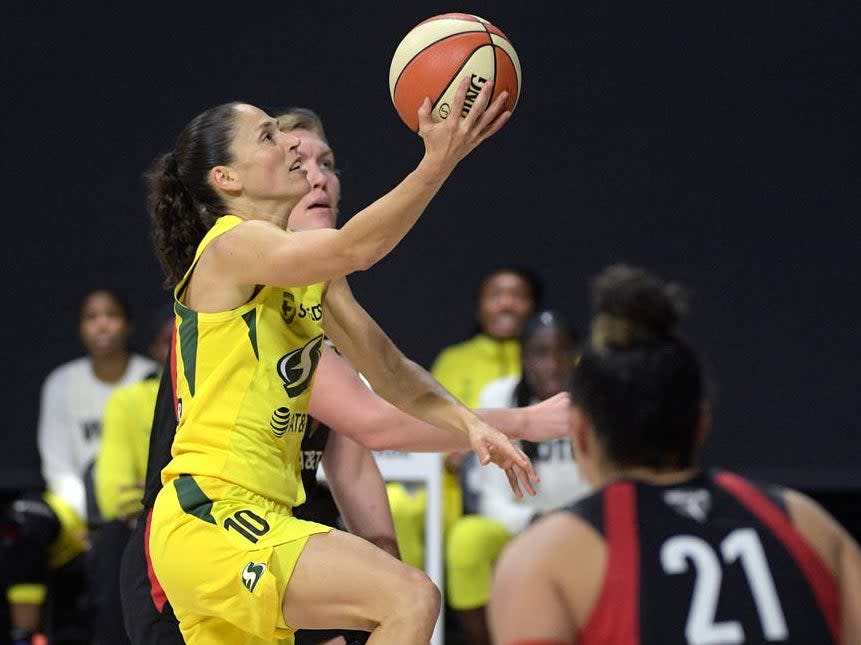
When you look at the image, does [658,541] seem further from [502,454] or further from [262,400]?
[262,400]

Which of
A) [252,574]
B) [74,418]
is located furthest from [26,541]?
[252,574]

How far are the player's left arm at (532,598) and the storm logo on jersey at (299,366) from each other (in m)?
1.01

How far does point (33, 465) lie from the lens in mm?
6906

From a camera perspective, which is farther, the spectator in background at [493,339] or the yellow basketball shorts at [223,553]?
the spectator in background at [493,339]

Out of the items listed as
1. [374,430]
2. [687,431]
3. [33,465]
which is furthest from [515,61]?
[33,465]

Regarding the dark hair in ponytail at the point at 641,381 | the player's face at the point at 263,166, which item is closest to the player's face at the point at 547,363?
the player's face at the point at 263,166

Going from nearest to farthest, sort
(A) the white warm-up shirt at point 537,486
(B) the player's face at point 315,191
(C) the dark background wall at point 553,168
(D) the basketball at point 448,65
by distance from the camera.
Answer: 1. (D) the basketball at point 448,65
2. (B) the player's face at point 315,191
3. (A) the white warm-up shirt at point 537,486
4. (C) the dark background wall at point 553,168

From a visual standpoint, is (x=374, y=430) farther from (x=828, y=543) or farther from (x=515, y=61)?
(x=828, y=543)

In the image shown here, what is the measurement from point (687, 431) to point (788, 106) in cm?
517

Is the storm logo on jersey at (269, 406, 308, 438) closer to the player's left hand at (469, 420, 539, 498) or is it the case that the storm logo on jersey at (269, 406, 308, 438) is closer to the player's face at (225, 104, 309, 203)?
the player's left hand at (469, 420, 539, 498)

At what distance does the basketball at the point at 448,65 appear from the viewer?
120 inches

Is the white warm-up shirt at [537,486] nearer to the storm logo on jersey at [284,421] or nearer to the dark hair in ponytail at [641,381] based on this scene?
the storm logo on jersey at [284,421]

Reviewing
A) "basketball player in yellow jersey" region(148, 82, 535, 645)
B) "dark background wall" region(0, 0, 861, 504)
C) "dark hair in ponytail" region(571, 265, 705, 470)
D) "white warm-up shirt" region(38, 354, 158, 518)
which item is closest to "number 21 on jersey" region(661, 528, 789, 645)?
"dark hair in ponytail" region(571, 265, 705, 470)

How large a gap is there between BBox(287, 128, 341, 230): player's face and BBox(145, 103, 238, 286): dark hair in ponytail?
46 centimetres
